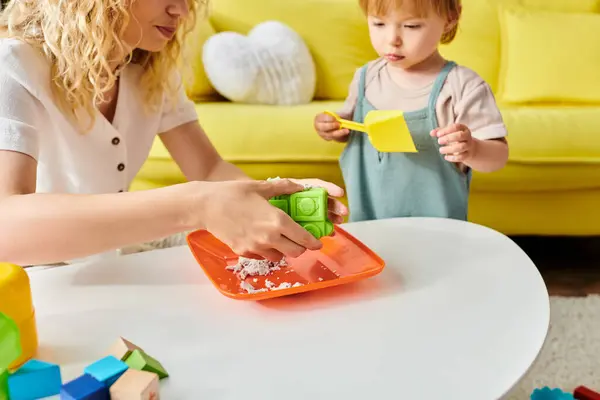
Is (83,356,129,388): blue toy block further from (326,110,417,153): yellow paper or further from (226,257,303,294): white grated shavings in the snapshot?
(326,110,417,153): yellow paper

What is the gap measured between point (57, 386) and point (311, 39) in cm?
181

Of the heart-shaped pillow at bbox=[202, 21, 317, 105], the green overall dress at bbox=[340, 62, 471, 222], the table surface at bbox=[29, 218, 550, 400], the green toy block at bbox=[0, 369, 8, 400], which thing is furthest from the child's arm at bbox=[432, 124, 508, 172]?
the heart-shaped pillow at bbox=[202, 21, 317, 105]

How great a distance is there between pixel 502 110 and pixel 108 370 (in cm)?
168

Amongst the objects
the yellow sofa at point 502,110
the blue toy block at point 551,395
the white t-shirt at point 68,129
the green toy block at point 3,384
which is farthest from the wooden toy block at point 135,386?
the yellow sofa at point 502,110

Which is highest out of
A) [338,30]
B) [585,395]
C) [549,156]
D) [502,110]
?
[338,30]

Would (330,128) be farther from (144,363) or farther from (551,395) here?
(144,363)

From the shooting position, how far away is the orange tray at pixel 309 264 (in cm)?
87

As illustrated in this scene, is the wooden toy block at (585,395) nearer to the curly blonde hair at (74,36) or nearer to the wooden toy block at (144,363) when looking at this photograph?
the wooden toy block at (144,363)

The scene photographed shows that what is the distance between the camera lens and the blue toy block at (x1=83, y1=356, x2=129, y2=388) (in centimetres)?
61

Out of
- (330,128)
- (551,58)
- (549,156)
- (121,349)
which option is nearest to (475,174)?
(549,156)

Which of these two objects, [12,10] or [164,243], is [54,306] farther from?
[12,10]

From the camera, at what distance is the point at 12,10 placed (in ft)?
3.38

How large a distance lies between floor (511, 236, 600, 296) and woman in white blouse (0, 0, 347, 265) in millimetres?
1152

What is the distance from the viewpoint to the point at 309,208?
2.72 feet
